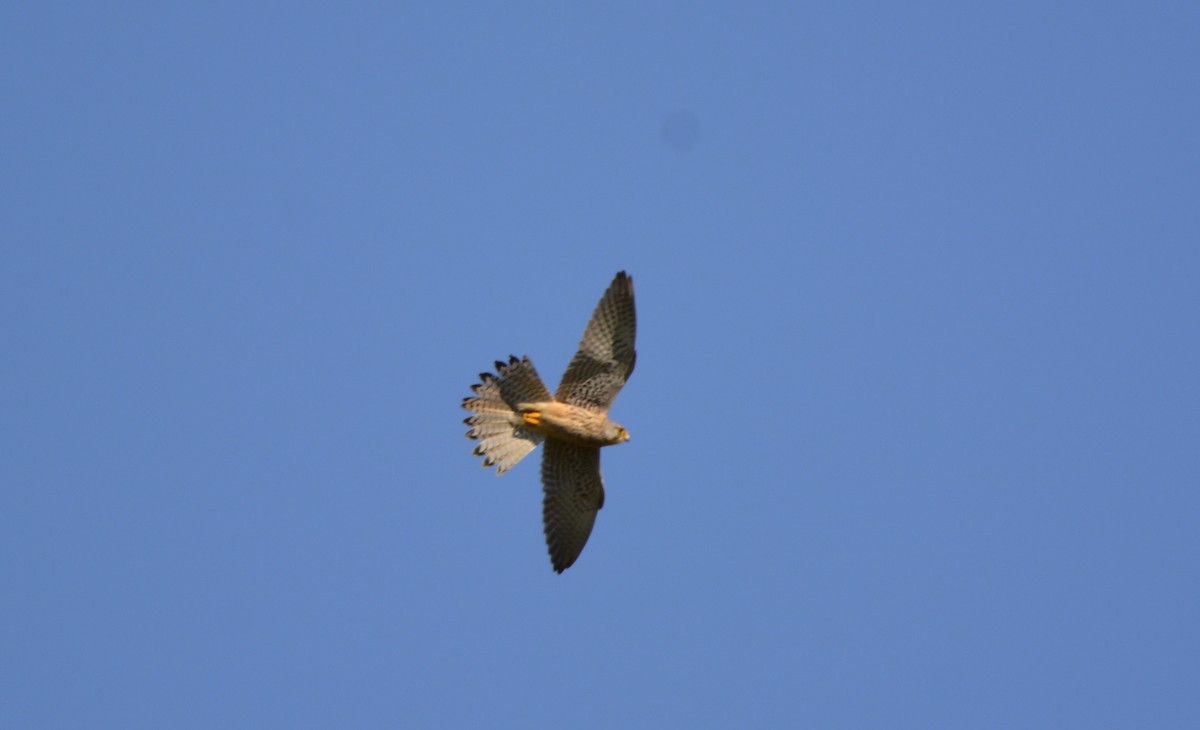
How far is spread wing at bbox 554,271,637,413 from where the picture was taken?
45.4 feet

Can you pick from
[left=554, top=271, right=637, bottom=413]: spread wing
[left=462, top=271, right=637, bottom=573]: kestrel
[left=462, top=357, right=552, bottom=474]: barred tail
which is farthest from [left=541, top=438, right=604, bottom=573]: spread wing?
[left=554, top=271, right=637, bottom=413]: spread wing

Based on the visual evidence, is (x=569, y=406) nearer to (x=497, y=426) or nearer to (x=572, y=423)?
(x=572, y=423)

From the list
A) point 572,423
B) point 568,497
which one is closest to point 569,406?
point 572,423

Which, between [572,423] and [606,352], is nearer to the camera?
[606,352]

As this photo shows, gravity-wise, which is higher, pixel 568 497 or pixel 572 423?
pixel 572 423

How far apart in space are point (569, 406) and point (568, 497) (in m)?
1.22

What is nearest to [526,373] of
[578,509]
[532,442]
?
[532,442]

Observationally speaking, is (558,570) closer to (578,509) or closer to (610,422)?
(578,509)

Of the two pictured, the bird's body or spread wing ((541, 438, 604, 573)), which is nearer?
the bird's body

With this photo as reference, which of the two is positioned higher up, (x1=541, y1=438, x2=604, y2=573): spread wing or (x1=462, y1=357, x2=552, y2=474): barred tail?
(x1=462, y1=357, x2=552, y2=474): barred tail

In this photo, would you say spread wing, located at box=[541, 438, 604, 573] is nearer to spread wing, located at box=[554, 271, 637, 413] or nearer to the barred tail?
the barred tail

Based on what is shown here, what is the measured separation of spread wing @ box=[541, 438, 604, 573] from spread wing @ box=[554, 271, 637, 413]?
710 mm

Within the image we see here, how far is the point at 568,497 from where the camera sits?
14945mm

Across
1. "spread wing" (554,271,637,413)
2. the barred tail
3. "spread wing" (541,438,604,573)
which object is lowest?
"spread wing" (541,438,604,573)
